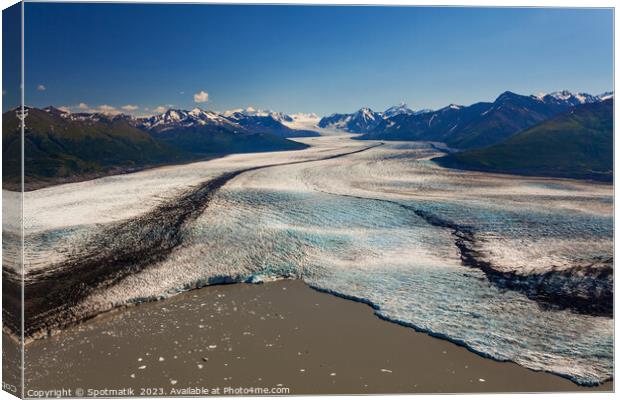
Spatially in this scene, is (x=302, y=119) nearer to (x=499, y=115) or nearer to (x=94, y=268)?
(x=499, y=115)

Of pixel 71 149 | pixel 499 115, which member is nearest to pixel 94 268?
pixel 71 149

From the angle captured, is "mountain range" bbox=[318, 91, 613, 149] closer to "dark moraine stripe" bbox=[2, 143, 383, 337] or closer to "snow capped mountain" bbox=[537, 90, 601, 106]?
"snow capped mountain" bbox=[537, 90, 601, 106]

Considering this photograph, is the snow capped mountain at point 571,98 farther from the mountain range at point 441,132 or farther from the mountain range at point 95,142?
the mountain range at point 95,142

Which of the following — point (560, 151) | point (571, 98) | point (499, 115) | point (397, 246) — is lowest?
point (397, 246)

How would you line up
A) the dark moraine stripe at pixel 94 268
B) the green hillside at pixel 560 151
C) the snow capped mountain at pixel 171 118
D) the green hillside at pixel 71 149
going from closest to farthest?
the green hillside at pixel 71 149 → the dark moraine stripe at pixel 94 268 → the green hillside at pixel 560 151 → the snow capped mountain at pixel 171 118

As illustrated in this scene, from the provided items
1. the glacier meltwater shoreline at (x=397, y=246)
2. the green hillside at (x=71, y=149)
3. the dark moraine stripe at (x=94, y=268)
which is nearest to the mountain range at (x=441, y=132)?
the green hillside at (x=71, y=149)

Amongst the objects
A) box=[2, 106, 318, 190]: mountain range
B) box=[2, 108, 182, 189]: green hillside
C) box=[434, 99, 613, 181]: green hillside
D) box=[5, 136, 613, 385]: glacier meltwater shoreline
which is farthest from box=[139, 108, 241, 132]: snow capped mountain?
box=[434, 99, 613, 181]: green hillside
